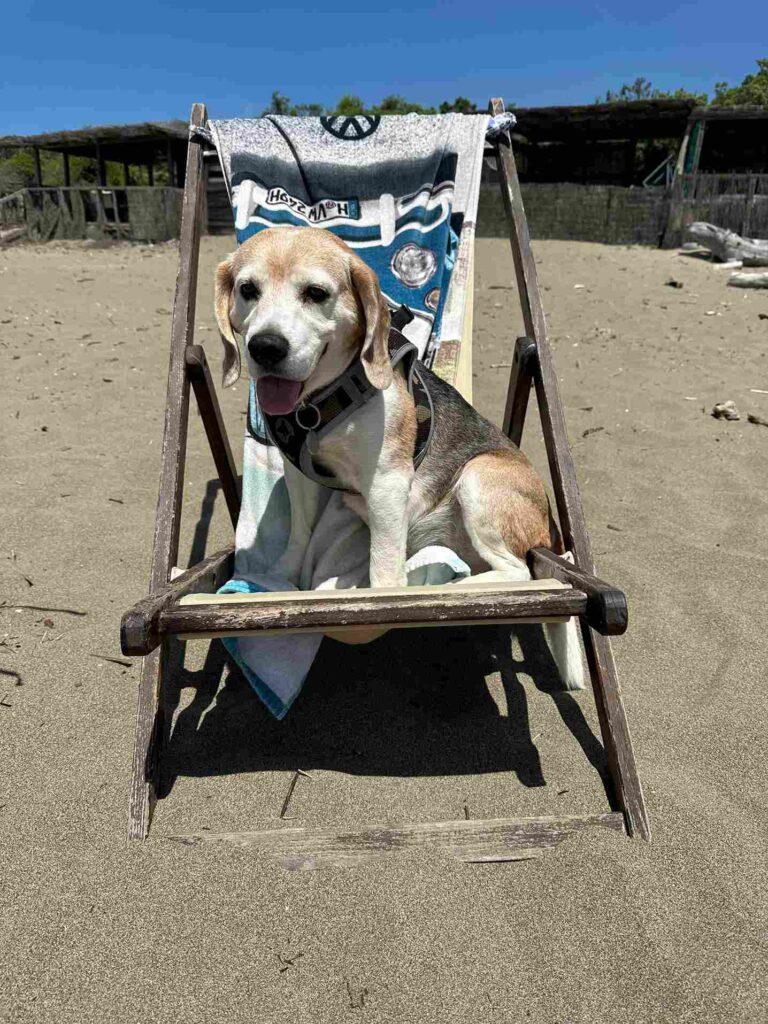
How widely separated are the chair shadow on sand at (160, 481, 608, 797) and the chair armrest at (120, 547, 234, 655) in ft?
1.61

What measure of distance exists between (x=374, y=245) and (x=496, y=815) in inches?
108

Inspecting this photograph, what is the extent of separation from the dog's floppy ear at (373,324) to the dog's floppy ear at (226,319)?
15.5 inches

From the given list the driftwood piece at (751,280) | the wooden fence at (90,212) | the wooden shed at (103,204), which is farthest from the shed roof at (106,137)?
the driftwood piece at (751,280)

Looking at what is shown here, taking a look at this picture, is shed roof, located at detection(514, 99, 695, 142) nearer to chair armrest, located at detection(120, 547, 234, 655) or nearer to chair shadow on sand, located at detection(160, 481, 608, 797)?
chair shadow on sand, located at detection(160, 481, 608, 797)

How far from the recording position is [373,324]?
6.91 feet

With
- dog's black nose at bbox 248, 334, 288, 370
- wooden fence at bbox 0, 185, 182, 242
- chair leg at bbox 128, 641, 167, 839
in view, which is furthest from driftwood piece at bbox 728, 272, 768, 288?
wooden fence at bbox 0, 185, 182, 242

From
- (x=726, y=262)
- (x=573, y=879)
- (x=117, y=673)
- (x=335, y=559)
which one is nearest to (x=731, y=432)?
(x=335, y=559)

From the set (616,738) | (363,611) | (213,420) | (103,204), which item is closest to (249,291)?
(363,611)

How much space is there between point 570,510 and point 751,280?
8710 mm

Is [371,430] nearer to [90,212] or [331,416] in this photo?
[331,416]

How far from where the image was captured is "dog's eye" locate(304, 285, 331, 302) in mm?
1962

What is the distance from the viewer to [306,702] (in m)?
2.63

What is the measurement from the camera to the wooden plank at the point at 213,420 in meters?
2.85

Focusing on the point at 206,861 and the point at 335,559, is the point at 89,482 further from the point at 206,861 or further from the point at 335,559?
the point at 206,861
